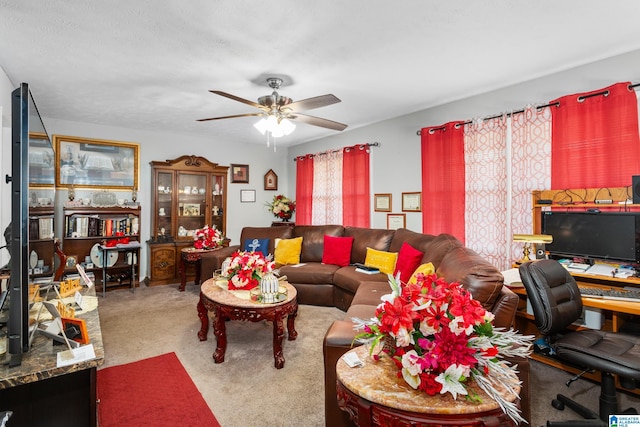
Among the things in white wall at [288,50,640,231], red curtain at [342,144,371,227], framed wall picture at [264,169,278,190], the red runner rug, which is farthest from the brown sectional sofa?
framed wall picture at [264,169,278,190]

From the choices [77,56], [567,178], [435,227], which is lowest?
[435,227]

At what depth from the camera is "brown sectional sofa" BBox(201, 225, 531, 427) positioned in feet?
5.47

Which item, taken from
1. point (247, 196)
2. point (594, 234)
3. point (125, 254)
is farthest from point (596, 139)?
point (125, 254)

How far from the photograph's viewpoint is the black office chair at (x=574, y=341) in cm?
170

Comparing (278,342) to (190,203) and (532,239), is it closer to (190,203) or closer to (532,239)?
(532,239)

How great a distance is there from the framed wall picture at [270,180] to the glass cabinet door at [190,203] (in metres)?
1.24

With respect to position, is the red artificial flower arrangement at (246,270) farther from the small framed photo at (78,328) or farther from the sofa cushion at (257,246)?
the sofa cushion at (257,246)

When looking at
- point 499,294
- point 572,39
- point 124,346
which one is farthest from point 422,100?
point 124,346

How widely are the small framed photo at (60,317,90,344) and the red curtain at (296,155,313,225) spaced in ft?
14.8

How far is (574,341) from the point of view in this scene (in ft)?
6.17

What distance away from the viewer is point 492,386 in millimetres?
1145

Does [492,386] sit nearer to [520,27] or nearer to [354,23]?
[354,23]

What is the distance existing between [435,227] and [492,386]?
2.91 m

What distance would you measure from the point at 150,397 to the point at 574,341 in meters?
2.72
